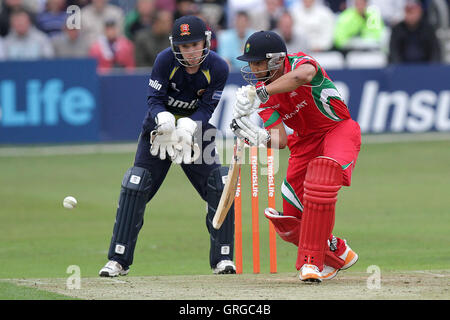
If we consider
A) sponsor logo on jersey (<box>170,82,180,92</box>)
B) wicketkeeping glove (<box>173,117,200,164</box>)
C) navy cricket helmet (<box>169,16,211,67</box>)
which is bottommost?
wicketkeeping glove (<box>173,117,200,164</box>)

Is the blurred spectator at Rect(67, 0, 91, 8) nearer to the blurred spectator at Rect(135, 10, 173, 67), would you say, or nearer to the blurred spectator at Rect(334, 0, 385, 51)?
the blurred spectator at Rect(135, 10, 173, 67)

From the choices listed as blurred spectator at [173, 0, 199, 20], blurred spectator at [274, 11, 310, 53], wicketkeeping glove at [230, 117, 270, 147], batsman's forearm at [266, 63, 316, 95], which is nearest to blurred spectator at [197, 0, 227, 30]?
blurred spectator at [173, 0, 199, 20]

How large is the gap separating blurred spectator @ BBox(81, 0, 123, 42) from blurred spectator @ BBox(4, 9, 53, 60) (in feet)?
3.02

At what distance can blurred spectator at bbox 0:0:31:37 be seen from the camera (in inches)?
721

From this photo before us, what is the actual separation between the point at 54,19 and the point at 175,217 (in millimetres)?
7923

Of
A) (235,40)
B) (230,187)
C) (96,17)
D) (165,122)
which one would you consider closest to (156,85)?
(165,122)

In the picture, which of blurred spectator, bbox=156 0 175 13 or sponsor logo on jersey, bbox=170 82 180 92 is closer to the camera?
sponsor logo on jersey, bbox=170 82 180 92

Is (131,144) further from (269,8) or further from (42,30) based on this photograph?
(269,8)

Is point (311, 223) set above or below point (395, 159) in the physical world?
above

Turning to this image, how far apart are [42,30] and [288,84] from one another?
1254 cm

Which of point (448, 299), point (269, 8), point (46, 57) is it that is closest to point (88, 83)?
point (46, 57)

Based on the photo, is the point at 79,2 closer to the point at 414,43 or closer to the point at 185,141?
the point at 414,43

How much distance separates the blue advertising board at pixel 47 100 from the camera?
1670cm

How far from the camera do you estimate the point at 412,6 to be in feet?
61.6
